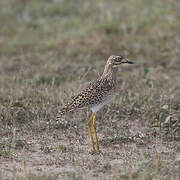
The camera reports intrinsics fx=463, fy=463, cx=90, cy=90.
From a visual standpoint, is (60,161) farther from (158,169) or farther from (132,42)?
(132,42)

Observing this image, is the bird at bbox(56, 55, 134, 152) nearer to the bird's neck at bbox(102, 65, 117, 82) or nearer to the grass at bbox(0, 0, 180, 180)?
the bird's neck at bbox(102, 65, 117, 82)

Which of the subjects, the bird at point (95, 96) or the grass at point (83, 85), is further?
the bird at point (95, 96)

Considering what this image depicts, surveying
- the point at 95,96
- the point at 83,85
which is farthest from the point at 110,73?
the point at 83,85

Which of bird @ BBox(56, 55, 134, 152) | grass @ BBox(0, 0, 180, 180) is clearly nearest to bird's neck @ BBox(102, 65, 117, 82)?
bird @ BBox(56, 55, 134, 152)

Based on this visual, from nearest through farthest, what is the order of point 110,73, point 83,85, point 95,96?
point 95,96, point 110,73, point 83,85

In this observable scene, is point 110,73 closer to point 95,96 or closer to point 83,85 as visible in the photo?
point 95,96

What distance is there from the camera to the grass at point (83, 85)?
4751mm

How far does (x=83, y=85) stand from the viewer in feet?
23.6

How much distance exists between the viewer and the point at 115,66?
5457 millimetres

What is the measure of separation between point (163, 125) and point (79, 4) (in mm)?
7690

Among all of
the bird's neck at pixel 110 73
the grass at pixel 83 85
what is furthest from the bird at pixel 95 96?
the grass at pixel 83 85

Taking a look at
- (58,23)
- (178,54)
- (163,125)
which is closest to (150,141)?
(163,125)

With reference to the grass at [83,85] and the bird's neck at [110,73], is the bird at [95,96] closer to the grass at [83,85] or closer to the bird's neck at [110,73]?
the bird's neck at [110,73]

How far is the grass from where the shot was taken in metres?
4.75
